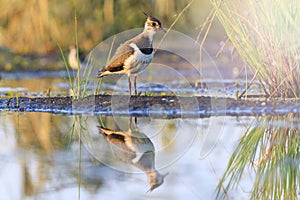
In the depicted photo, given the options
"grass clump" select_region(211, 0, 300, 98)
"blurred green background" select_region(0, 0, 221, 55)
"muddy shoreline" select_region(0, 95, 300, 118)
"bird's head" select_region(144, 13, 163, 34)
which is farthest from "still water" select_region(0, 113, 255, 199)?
"blurred green background" select_region(0, 0, 221, 55)

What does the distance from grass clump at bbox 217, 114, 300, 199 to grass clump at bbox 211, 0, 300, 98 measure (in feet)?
2.54

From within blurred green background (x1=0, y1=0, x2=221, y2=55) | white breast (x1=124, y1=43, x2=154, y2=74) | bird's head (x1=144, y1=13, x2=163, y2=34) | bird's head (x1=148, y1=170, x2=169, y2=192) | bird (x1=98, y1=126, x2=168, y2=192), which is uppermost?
blurred green background (x1=0, y1=0, x2=221, y2=55)

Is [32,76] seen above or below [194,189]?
above

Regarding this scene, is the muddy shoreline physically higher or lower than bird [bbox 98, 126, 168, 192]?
higher

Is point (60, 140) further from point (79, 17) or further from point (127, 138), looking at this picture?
point (79, 17)

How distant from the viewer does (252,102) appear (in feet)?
23.6

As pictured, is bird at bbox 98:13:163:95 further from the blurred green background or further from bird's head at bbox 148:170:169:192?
the blurred green background

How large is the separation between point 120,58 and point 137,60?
9.4 inches

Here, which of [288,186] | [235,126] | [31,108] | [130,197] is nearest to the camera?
[130,197]

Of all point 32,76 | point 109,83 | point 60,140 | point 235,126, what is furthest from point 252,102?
point 32,76

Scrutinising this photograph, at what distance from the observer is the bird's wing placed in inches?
284

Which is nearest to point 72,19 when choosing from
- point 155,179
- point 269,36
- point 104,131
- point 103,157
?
point 269,36

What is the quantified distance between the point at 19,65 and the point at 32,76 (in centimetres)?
45

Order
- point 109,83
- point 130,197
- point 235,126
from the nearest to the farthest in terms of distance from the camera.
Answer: point 130,197
point 235,126
point 109,83
